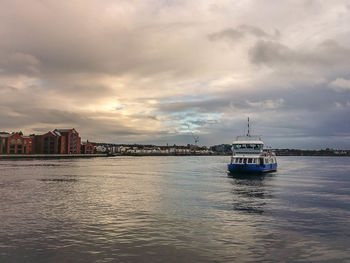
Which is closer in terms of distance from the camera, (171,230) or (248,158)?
(171,230)

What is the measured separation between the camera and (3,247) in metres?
18.3

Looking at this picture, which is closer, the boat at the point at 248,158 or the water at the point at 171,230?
the water at the point at 171,230

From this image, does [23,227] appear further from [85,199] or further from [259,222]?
[259,222]

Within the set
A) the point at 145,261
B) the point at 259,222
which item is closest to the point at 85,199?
the point at 259,222

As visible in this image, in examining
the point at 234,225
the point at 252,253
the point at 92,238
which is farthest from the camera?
the point at 234,225

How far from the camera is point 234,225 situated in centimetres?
2472

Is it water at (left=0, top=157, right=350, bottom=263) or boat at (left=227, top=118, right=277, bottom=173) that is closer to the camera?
water at (left=0, top=157, right=350, bottom=263)

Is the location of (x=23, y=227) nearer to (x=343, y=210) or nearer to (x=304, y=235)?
(x=304, y=235)

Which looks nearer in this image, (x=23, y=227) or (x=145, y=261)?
(x=145, y=261)

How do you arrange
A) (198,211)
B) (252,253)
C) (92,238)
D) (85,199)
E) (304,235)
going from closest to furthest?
(252,253) → (92,238) → (304,235) → (198,211) → (85,199)

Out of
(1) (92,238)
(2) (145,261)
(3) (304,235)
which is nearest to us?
(2) (145,261)

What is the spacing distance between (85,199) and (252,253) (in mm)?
25233

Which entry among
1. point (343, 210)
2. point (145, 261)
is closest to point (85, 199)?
point (145, 261)

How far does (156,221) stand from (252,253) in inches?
393
